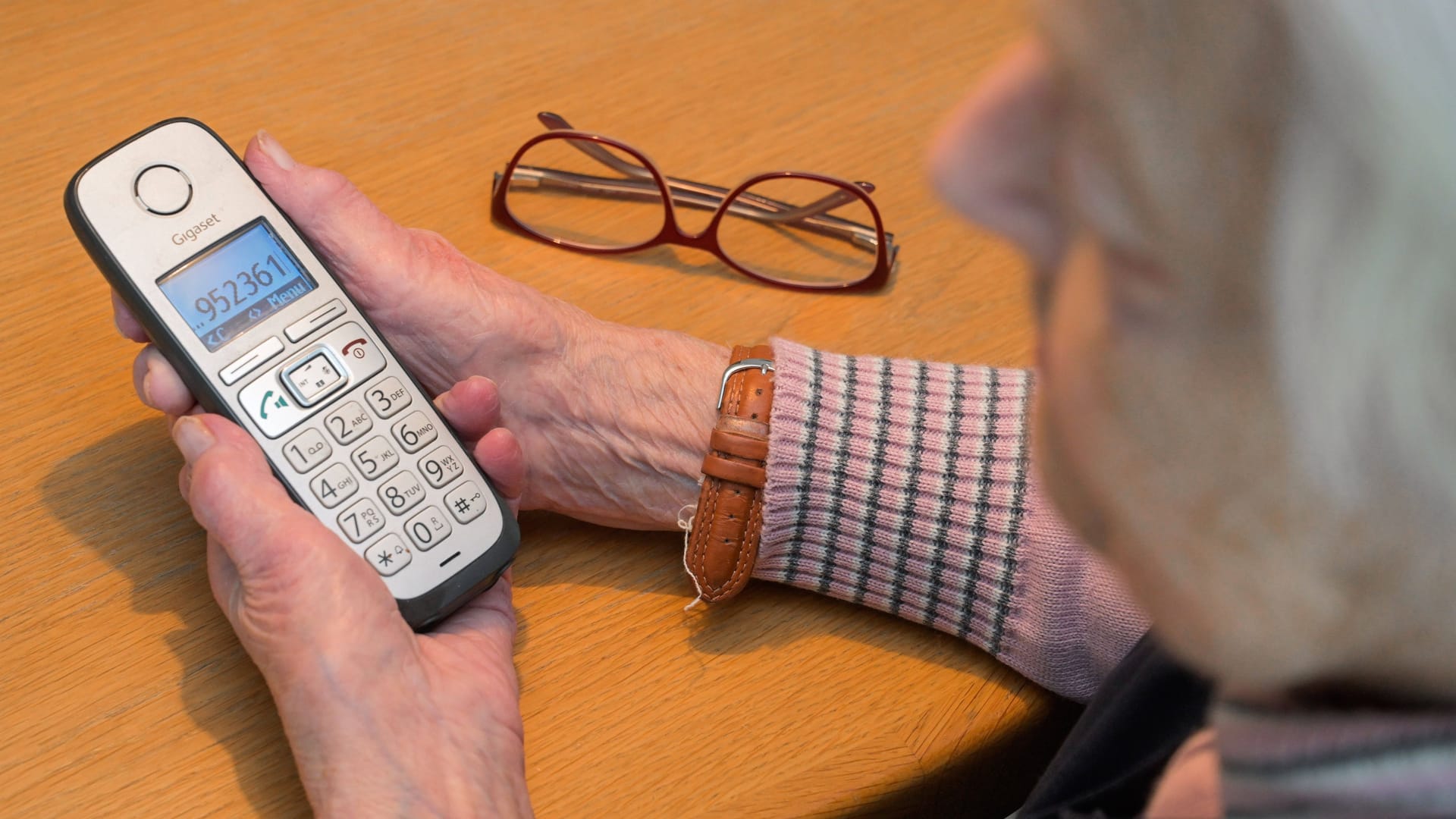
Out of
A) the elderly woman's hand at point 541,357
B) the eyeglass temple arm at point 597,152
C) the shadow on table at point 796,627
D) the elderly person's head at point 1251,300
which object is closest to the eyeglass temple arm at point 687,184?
the eyeglass temple arm at point 597,152

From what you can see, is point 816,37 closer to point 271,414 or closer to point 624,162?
point 624,162

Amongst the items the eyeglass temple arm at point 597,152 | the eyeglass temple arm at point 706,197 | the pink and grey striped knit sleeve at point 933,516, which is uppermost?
the eyeglass temple arm at point 597,152

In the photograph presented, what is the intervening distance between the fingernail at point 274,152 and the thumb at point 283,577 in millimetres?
153

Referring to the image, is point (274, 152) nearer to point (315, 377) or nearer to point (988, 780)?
point (315, 377)

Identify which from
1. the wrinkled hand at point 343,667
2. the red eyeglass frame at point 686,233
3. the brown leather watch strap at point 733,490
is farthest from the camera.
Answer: the red eyeglass frame at point 686,233

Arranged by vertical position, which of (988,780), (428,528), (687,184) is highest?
(687,184)

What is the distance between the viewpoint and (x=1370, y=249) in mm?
167

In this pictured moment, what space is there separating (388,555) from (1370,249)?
→ 1.23 feet

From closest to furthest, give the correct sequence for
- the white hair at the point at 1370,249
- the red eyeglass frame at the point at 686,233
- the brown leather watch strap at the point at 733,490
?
the white hair at the point at 1370,249
the brown leather watch strap at the point at 733,490
the red eyeglass frame at the point at 686,233

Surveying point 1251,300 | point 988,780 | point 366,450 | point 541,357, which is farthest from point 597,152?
point 1251,300

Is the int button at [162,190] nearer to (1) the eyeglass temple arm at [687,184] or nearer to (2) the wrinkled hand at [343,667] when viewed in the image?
(2) the wrinkled hand at [343,667]

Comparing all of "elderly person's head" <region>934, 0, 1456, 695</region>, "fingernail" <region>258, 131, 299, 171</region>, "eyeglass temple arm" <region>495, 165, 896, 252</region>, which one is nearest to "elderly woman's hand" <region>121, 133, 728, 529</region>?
"fingernail" <region>258, 131, 299, 171</region>

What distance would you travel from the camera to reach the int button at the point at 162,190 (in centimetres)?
46

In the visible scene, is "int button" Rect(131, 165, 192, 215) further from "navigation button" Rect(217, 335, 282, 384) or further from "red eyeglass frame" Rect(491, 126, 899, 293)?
"red eyeglass frame" Rect(491, 126, 899, 293)
